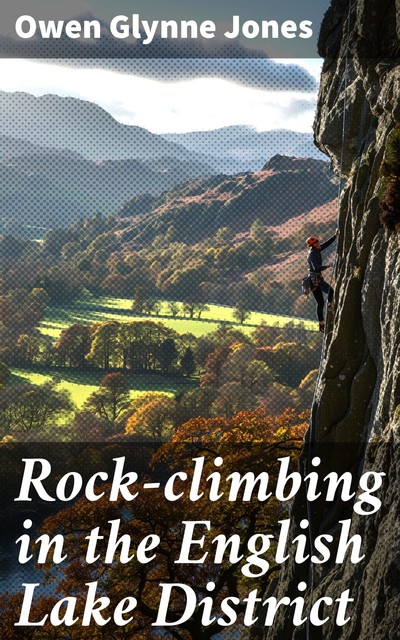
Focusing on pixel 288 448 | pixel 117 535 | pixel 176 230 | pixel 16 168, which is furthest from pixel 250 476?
pixel 16 168

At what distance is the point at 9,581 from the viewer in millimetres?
31484

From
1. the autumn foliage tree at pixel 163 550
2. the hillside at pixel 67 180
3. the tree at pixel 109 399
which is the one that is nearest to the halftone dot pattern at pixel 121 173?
the hillside at pixel 67 180

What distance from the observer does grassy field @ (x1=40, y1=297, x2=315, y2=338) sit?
82000 millimetres

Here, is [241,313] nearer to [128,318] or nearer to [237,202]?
[128,318]

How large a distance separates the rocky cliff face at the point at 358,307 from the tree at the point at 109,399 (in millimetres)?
54003

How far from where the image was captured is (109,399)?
6588cm

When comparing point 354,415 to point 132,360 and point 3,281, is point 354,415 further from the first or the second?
point 3,281

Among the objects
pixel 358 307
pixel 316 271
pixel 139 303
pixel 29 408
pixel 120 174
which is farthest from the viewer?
pixel 120 174

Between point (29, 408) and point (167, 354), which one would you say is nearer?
point (29, 408)

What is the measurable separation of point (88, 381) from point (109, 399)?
5499 mm

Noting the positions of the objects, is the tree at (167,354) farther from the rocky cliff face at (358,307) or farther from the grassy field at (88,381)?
the rocky cliff face at (358,307)

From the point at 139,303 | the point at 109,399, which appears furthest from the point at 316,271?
the point at 139,303

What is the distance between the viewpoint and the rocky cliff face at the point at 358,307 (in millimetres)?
8070

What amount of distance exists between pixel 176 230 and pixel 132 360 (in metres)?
32.4
